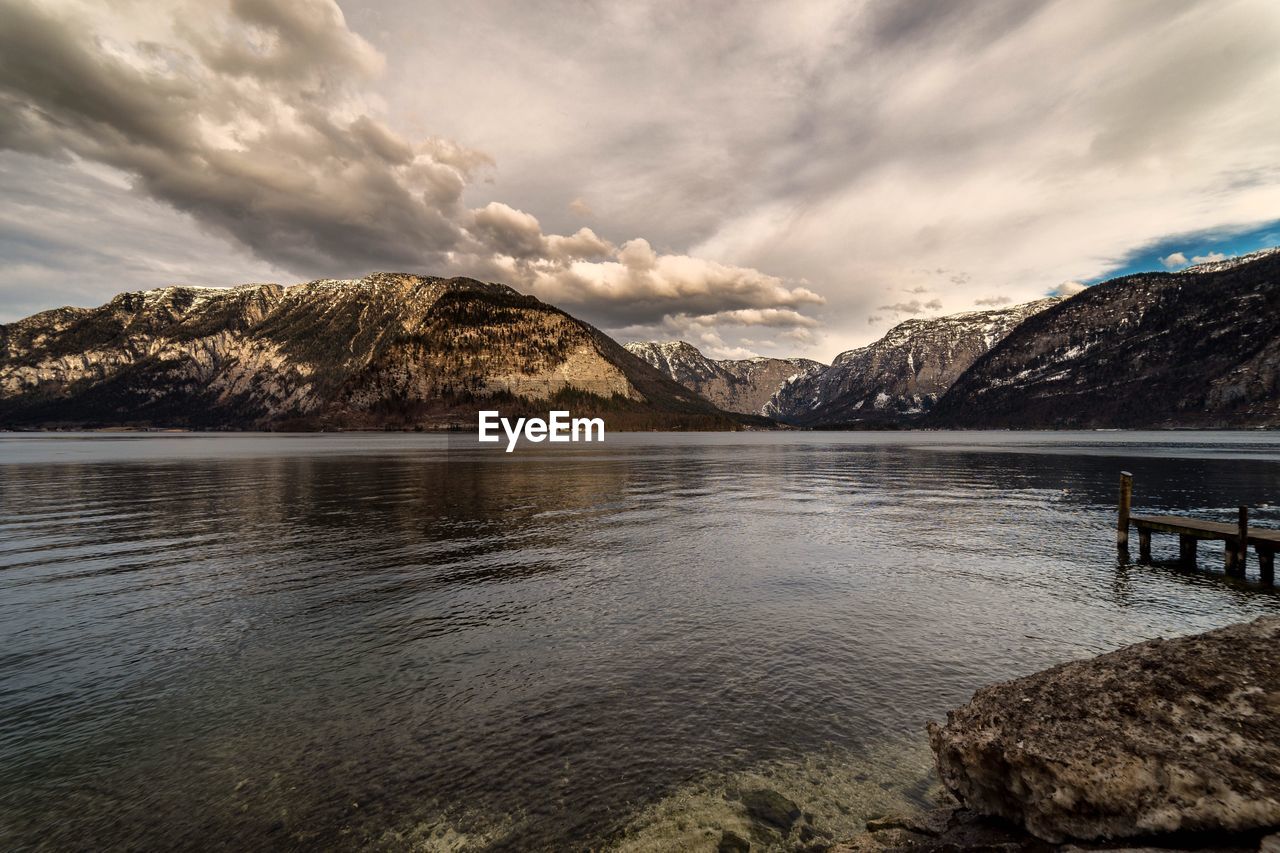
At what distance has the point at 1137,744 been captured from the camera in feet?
21.9

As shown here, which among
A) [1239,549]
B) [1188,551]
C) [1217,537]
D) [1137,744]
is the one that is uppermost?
[1137,744]

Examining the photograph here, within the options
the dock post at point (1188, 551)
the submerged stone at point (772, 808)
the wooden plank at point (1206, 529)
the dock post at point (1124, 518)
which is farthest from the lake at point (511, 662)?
the wooden plank at point (1206, 529)

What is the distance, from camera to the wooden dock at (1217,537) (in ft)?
81.0

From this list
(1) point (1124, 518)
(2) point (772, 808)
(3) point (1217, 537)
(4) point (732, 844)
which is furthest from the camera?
(1) point (1124, 518)

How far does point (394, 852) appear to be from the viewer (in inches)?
332

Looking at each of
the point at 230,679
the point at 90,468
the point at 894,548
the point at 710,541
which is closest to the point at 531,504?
the point at 710,541

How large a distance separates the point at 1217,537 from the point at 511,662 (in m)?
32.3

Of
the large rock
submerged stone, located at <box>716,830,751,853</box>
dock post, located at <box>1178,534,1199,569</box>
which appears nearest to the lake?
submerged stone, located at <box>716,830,751,853</box>

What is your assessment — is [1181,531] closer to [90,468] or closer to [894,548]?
[894,548]

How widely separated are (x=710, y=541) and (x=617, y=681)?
18120 mm

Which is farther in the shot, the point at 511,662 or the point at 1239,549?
the point at 1239,549

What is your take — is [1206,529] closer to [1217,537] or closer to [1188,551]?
[1217,537]

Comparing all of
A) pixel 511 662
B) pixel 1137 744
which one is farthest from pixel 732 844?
pixel 511 662

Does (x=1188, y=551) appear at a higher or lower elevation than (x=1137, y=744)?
lower
